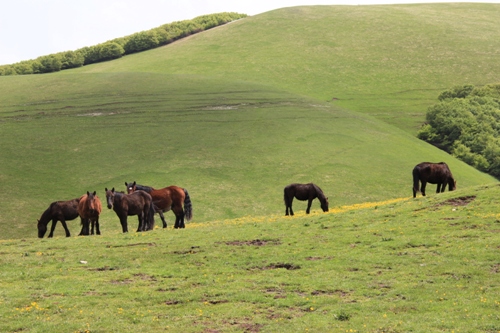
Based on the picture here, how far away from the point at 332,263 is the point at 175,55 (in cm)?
11432

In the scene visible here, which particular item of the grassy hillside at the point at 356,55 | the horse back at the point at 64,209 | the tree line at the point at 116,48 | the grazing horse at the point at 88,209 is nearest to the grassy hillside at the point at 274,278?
the grazing horse at the point at 88,209

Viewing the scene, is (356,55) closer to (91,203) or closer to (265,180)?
(265,180)

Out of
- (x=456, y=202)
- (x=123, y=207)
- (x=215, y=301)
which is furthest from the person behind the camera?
(x=123, y=207)

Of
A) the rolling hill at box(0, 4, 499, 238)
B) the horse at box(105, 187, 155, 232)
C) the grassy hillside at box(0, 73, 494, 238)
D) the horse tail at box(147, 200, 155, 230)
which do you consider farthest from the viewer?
the rolling hill at box(0, 4, 499, 238)

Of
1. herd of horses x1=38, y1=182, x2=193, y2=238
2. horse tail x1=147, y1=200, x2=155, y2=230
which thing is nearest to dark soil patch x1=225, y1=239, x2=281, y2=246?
herd of horses x1=38, y1=182, x2=193, y2=238

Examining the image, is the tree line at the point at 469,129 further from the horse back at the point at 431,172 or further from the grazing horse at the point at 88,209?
the grazing horse at the point at 88,209

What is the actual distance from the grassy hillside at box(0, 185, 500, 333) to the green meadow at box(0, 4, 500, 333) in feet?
0.29

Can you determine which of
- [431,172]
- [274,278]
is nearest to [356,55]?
[431,172]

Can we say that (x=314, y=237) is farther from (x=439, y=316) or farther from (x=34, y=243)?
(x=34, y=243)

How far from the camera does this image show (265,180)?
57.4 m

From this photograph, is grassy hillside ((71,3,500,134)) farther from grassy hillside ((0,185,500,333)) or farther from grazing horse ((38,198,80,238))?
grassy hillside ((0,185,500,333))

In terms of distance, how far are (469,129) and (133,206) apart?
63.5 meters

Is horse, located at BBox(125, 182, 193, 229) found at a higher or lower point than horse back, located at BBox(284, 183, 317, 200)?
higher

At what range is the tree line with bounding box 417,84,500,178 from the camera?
246ft
